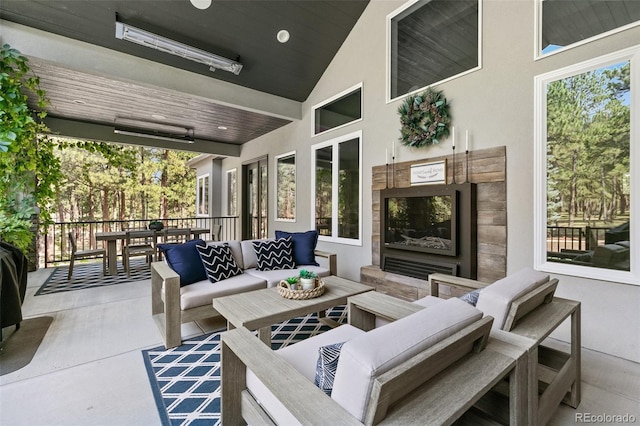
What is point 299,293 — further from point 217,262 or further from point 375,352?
point 375,352

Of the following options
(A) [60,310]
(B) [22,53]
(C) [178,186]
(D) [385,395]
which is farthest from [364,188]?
(C) [178,186]

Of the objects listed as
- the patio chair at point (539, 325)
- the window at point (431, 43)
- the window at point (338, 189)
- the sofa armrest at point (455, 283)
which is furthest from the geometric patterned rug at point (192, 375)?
the window at point (431, 43)

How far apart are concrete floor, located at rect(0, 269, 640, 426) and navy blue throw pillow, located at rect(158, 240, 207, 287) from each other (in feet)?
1.66

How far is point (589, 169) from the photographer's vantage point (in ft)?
8.46

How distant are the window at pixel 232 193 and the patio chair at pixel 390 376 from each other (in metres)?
7.52

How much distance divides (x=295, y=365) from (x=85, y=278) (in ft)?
17.0

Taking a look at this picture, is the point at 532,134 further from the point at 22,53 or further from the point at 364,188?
the point at 22,53

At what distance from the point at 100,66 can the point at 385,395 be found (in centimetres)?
478

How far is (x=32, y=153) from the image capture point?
335 cm

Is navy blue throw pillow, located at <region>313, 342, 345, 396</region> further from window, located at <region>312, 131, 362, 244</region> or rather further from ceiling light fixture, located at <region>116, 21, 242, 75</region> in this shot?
ceiling light fixture, located at <region>116, 21, 242, 75</region>

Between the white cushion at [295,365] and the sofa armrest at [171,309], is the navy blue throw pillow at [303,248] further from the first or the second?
→ the white cushion at [295,365]

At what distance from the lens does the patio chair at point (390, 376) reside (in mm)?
822

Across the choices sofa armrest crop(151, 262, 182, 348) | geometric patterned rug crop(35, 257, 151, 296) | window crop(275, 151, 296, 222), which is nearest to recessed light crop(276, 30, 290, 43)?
window crop(275, 151, 296, 222)

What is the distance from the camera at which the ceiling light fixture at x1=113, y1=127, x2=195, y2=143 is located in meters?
5.88
